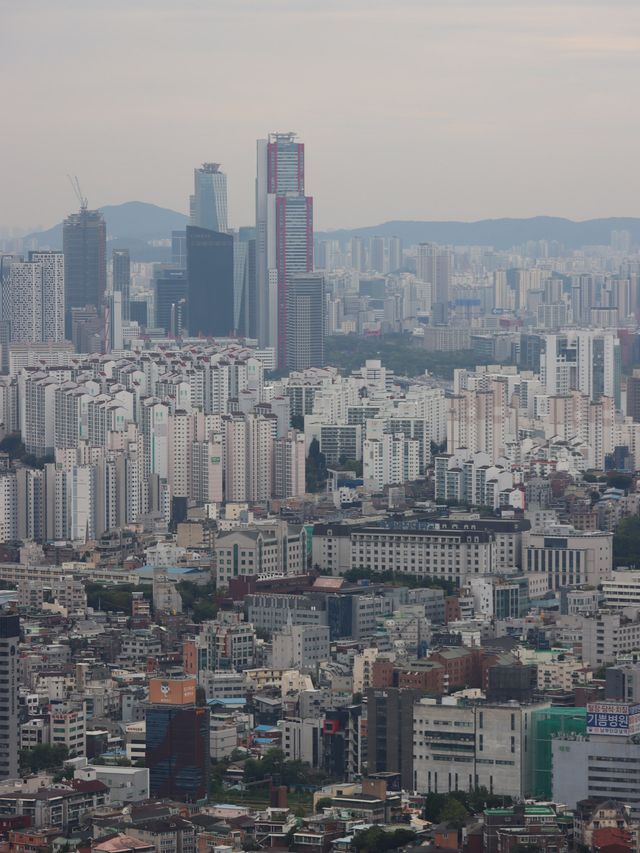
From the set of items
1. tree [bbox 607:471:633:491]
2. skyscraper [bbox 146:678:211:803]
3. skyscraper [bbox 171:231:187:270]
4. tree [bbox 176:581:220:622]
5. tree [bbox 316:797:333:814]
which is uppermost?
skyscraper [bbox 171:231:187:270]

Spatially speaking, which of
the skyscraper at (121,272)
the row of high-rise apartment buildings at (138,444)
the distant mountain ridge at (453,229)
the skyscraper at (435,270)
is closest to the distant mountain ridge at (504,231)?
the distant mountain ridge at (453,229)

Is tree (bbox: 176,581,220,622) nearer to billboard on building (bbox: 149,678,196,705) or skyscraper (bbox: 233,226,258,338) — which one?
billboard on building (bbox: 149,678,196,705)

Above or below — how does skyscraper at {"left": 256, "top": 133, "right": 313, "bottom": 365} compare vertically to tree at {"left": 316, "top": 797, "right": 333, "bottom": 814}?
above

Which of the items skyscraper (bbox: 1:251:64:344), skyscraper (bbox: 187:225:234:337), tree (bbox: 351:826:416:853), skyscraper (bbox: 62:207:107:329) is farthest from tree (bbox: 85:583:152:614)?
skyscraper (bbox: 187:225:234:337)

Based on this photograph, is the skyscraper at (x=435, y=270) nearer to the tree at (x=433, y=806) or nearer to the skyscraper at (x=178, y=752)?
the skyscraper at (x=178, y=752)

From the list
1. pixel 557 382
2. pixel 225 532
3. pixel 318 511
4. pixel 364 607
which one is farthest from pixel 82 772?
pixel 557 382

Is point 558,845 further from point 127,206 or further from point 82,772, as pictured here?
point 127,206

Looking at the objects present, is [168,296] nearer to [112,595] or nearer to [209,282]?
[209,282]
